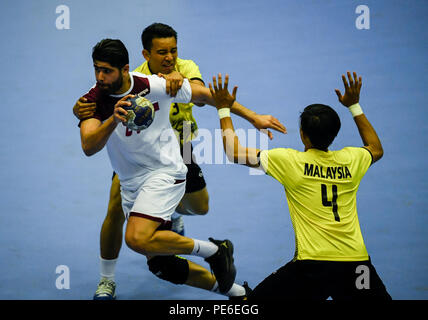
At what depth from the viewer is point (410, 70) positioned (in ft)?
25.6

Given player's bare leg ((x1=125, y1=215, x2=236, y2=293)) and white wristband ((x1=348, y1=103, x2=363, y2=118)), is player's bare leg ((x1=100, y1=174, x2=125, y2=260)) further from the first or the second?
white wristband ((x1=348, y1=103, x2=363, y2=118))

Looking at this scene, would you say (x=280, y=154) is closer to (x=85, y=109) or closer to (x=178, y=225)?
(x=85, y=109)

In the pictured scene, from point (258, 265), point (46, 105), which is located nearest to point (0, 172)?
point (46, 105)

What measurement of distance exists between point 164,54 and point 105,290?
1.93 m

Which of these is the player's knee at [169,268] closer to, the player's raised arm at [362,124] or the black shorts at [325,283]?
the black shorts at [325,283]

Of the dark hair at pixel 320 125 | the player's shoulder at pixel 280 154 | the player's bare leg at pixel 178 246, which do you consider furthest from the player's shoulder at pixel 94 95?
the dark hair at pixel 320 125

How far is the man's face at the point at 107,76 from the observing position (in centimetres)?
386

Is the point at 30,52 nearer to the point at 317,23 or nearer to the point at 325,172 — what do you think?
the point at 317,23

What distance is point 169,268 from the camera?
4180 millimetres

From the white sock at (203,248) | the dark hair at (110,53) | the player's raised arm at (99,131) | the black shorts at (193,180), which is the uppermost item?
the dark hair at (110,53)

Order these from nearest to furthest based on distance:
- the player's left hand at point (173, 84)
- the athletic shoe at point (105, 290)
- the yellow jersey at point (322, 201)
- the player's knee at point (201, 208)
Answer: the yellow jersey at point (322, 201), the player's left hand at point (173, 84), the athletic shoe at point (105, 290), the player's knee at point (201, 208)

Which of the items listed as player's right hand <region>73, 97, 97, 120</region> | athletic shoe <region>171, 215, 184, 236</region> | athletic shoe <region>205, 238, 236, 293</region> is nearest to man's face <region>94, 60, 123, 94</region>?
player's right hand <region>73, 97, 97, 120</region>

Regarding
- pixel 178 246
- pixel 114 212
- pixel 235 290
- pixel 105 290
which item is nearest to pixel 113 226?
pixel 114 212

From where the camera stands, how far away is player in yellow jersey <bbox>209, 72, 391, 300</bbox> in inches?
131
